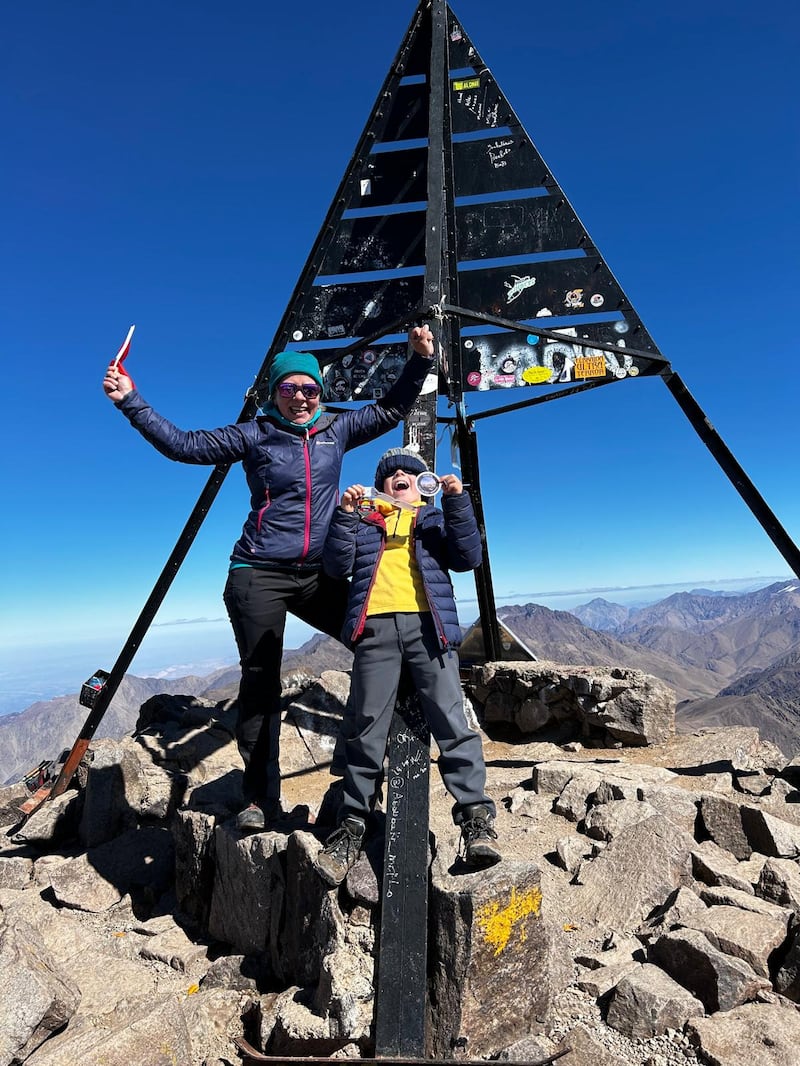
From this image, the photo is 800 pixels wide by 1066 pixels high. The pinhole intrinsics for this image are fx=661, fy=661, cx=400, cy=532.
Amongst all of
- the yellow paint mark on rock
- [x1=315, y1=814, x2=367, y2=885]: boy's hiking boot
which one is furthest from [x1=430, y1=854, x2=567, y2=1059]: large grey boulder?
[x1=315, y1=814, x2=367, y2=885]: boy's hiking boot

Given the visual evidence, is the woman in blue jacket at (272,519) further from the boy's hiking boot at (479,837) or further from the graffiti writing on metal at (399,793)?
the boy's hiking boot at (479,837)

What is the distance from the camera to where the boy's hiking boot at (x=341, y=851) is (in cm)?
336

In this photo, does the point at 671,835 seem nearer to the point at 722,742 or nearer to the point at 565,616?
the point at 722,742

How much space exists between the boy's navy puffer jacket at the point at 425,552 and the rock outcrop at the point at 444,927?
1220 mm

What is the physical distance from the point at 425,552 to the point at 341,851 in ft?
5.41

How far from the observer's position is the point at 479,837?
10.7 feet

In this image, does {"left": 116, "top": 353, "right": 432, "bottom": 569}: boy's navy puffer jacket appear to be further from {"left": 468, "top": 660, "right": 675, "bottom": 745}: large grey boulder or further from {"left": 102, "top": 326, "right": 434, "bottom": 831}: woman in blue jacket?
{"left": 468, "top": 660, "right": 675, "bottom": 745}: large grey boulder

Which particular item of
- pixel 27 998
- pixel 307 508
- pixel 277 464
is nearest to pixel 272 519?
pixel 307 508

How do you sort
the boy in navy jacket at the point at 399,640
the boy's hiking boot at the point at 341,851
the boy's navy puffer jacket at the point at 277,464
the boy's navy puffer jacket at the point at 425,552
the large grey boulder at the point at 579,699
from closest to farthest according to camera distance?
the boy's hiking boot at the point at 341,851 < the boy in navy jacket at the point at 399,640 < the boy's navy puffer jacket at the point at 425,552 < the boy's navy puffer jacket at the point at 277,464 < the large grey boulder at the point at 579,699

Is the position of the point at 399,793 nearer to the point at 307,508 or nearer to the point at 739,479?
the point at 307,508

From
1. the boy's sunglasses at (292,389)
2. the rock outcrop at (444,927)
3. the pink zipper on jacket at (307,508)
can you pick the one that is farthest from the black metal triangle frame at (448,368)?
the pink zipper on jacket at (307,508)

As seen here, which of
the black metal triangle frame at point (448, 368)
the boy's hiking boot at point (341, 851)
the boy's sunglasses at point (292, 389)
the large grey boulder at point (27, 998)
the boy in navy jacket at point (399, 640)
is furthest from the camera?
the black metal triangle frame at point (448, 368)

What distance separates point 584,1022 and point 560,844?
4.62 feet

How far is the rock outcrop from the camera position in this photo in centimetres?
295
